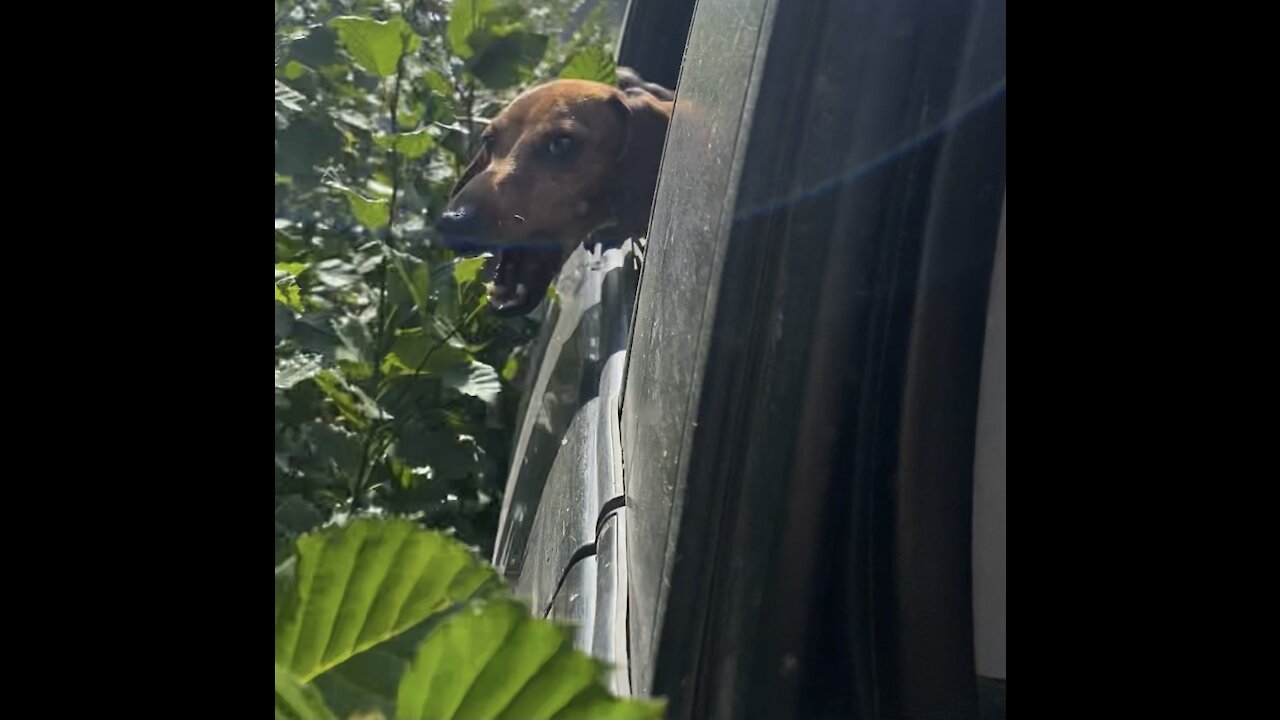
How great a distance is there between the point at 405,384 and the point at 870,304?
2.11m

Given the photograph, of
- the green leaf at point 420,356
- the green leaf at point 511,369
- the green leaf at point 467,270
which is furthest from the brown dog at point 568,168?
the green leaf at point 511,369

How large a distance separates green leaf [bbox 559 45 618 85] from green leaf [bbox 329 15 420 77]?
579 mm

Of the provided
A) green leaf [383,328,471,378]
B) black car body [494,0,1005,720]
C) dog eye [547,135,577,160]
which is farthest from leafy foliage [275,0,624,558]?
black car body [494,0,1005,720]

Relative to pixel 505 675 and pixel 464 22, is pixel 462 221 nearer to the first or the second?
pixel 464 22

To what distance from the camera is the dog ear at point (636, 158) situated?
6.00 ft

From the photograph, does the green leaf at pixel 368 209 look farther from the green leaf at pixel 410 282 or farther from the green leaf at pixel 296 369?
the green leaf at pixel 296 369

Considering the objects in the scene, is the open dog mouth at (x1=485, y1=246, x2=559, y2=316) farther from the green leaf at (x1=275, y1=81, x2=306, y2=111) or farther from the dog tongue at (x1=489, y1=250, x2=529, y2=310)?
the green leaf at (x1=275, y1=81, x2=306, y2=111)

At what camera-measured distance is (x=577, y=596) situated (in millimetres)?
1390

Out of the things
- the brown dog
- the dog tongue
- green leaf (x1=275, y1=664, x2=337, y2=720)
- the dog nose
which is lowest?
green leaf (x1=275, y1=664, x2=337, y2=720)

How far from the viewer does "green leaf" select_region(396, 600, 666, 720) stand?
0.45 m

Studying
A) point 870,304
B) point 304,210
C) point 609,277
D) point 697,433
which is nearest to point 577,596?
point 697,433

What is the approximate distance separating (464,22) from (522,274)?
1360 millimetres

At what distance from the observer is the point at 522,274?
6.73 ft

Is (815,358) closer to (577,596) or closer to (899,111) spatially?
(899,111)
